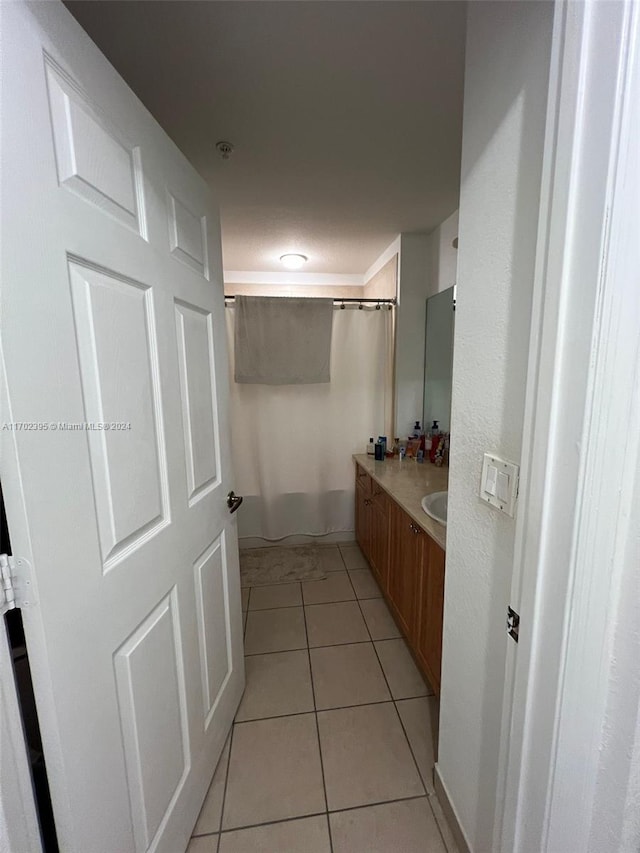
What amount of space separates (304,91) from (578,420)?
1342 millimetres

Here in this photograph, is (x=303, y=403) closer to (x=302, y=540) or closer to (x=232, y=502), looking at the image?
(x=302, y=540)

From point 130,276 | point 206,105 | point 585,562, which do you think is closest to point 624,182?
point 585,562

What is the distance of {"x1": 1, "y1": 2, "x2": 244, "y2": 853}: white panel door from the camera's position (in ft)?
1.65

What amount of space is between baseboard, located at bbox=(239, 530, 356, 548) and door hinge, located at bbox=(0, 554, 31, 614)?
2.28 metres

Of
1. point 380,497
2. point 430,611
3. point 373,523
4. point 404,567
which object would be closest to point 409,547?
point 404,567

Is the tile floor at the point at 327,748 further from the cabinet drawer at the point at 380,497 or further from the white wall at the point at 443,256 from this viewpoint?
the white wall at the point at 443,256

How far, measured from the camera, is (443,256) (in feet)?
6.97

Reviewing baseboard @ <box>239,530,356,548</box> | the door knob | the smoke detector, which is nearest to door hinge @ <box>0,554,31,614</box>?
the door knob

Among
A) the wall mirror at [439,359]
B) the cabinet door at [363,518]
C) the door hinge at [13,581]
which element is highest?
the wall mirror at [439,359]

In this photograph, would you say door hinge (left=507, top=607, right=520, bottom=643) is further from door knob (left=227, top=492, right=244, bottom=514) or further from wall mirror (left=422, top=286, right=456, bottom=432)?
wall mirror (left=422, top=286, right=456, bottom=432)

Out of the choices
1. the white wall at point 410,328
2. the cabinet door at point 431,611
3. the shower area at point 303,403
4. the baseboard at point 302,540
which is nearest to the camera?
the cabinet door at point 431,611

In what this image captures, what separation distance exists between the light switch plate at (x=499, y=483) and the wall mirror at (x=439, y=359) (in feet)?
4.48

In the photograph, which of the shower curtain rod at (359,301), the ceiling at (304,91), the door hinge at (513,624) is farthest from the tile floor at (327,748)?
the ceiling at (304,91)

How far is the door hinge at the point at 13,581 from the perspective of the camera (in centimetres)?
50
